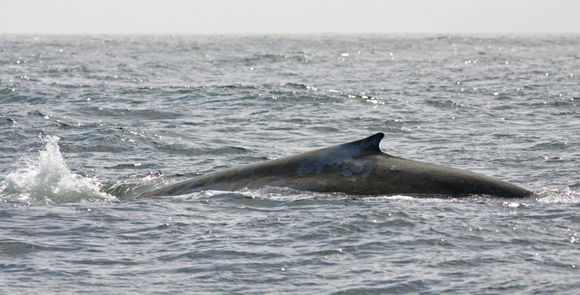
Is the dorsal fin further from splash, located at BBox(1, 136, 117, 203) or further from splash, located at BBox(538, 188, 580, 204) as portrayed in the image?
splash, located at BBox(1, 136, 117, 203)

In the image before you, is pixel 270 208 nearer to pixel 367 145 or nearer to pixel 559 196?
pixel 367 145

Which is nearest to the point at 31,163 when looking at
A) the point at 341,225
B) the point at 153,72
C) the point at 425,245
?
the point at 341,225

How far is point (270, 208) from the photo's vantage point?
9234mm

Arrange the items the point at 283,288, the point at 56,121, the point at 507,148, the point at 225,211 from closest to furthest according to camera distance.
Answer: the point at 283,288, the point at 225,211, the point at 507,148, the point at 56,121

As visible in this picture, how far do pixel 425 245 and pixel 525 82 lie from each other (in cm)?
2514

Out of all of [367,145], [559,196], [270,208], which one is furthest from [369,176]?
[559,196]

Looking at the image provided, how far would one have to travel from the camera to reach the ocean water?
6863 mm

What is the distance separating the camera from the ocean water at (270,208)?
6863 millimetres

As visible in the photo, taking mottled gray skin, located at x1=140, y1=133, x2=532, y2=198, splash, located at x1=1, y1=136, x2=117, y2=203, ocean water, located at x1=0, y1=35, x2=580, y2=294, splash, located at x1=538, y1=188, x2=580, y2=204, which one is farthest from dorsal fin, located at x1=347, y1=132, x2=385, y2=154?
splash, located at x1=1, y1=136, x2=117, y2=203

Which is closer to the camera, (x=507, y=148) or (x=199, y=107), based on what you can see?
(x=507, y=148)

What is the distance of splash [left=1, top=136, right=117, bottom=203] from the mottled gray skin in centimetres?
240

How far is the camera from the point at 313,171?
31.4 feet

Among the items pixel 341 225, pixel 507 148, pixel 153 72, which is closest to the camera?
pixel 341 225

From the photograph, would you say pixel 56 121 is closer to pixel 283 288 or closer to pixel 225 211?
pixel 225 211
